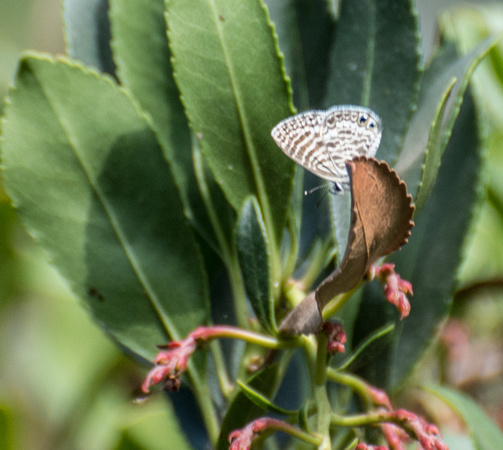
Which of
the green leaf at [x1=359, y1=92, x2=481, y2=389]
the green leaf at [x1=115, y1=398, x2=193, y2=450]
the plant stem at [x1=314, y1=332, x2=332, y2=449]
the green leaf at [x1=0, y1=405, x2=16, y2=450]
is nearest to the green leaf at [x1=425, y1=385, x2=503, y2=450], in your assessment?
the green leaf at [x1=359, y1=92, x2=481, y2=389]

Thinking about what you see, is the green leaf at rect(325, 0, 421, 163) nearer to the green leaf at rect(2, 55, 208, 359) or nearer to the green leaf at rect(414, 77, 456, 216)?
the green leaf at rect(414, 77, 456, 216)

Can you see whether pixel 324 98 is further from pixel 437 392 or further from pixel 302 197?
pixel 437 392

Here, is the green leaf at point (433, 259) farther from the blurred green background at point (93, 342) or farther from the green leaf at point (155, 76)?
the blurred green background at point (93, 342)

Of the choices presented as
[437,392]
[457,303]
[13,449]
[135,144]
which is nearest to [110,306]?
[135,144]

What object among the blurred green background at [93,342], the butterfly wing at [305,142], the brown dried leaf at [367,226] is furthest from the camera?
the blurred green background at [93,342]

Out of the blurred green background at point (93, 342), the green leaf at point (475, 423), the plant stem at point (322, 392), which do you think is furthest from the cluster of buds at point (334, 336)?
the blurred green background at point (93, 342)

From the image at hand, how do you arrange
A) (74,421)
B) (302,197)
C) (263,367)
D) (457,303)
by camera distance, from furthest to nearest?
(74,421), (457,303), (302,197), (263,367)

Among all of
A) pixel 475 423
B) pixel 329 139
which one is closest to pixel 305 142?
pixel 329 139

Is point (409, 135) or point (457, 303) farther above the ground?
point (409, 135)
